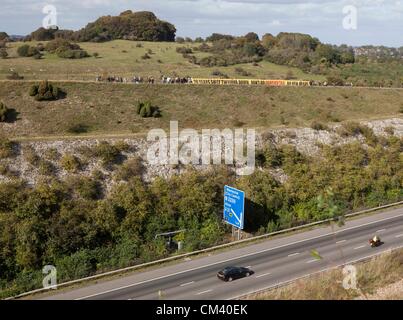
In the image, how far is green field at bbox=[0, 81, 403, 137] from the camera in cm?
5231

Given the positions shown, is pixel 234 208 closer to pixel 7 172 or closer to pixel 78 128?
pixel 7 172

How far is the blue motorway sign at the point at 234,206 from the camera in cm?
3712

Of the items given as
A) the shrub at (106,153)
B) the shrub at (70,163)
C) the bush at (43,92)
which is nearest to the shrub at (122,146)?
the shrub at (106,153)

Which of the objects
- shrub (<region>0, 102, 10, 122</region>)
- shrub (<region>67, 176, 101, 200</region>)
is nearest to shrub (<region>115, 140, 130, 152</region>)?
shrub (<region>67, 176, 101, 200</region>)

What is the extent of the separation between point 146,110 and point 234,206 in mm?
21888

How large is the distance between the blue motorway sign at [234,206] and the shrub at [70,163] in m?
11.9

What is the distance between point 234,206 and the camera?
124 ft

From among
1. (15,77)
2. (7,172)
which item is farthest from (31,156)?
(15,77)

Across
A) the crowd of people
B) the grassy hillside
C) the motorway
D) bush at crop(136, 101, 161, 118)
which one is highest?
the grassy hillside

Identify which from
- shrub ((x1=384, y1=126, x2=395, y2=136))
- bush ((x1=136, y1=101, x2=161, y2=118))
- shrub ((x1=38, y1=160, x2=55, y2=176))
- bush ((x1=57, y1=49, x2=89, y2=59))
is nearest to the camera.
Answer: shrub ((x1=38, y1=160, x2=55, y2=176))

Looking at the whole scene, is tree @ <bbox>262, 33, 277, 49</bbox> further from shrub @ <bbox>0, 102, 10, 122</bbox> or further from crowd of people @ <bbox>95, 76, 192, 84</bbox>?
shrub @ <bbox>0, 102, 10, 122</bbox>

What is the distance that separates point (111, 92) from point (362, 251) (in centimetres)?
3537

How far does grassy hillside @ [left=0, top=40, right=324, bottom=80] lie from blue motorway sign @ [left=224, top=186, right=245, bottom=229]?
34.4 metres
